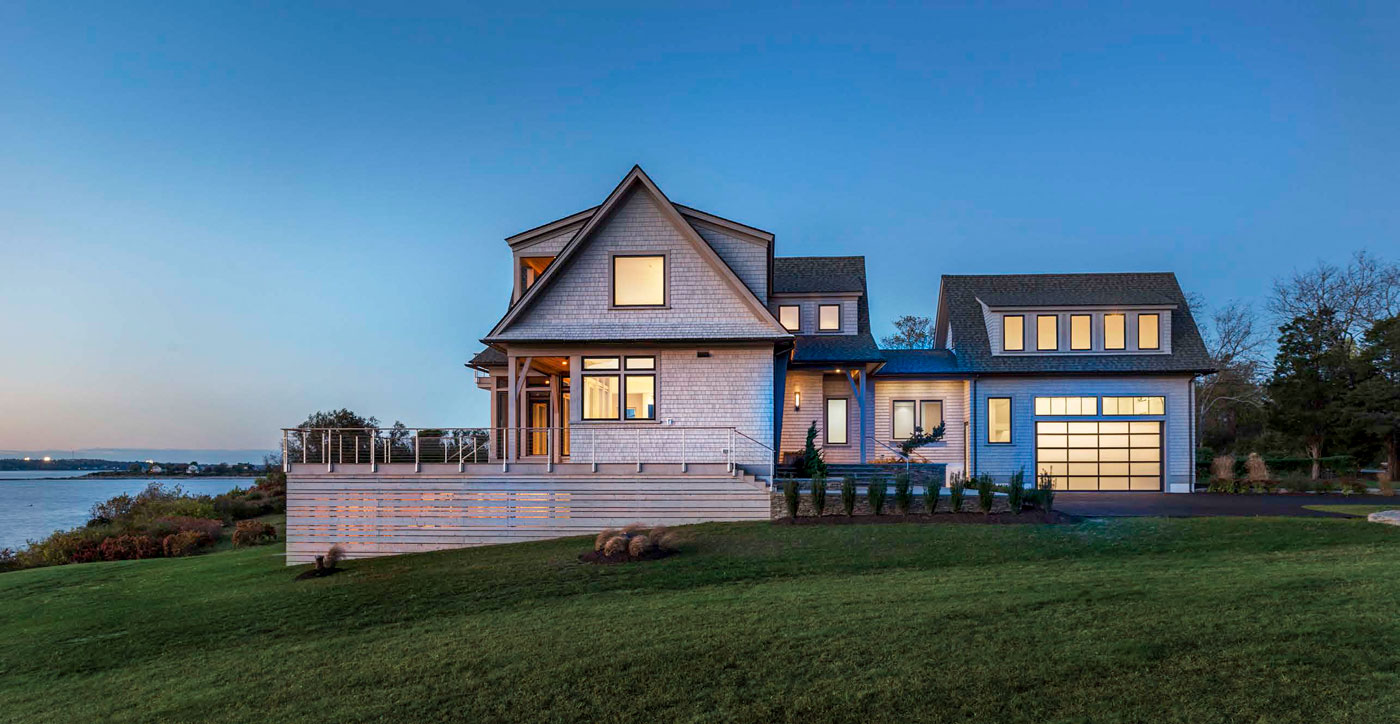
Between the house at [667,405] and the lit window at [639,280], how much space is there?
5 cm

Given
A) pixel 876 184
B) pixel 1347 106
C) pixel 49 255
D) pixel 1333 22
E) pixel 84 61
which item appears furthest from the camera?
pixel 876 184

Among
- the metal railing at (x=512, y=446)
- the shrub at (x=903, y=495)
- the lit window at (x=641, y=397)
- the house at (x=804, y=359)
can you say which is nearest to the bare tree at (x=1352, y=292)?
the house at (x=804, y=359)

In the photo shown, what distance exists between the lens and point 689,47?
85.0 feet

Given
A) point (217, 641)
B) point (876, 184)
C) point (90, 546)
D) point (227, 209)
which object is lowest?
point (90, 546)

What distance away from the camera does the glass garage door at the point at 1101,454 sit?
22.5 m

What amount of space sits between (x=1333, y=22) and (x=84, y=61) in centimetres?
3669

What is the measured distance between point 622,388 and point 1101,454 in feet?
50.4

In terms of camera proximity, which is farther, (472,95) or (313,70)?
(472,95)

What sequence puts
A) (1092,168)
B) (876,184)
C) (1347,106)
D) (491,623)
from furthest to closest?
(876,184) → (1092,168) → (1347,106) → (491,623)

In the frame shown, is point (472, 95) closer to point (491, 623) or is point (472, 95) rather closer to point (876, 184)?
point (491, 623)

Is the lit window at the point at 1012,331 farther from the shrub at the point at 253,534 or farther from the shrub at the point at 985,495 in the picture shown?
the shrub at the point at 253,534

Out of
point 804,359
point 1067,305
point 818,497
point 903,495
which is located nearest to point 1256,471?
point 1067,305

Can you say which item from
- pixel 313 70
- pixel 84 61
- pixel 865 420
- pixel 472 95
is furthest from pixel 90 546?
pixel 865 420

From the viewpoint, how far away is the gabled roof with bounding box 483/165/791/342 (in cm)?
1644
